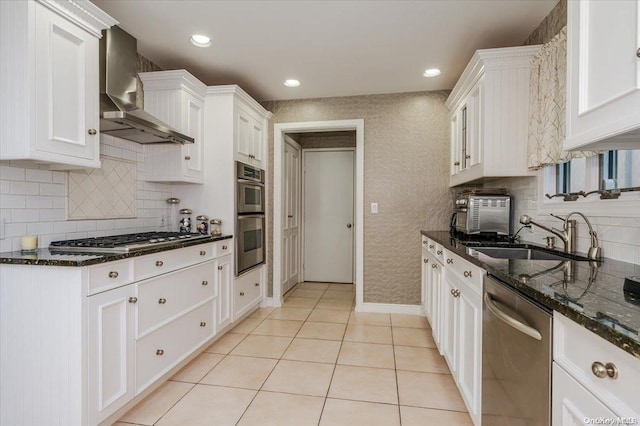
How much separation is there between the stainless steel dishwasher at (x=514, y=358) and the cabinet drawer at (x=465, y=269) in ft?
0.33

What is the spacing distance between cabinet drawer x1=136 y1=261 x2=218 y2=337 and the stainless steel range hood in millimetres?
998

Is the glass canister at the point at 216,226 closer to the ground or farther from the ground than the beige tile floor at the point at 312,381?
farther from the ground

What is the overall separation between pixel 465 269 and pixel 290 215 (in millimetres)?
3017

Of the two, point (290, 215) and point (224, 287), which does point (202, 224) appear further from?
point (290, 215)

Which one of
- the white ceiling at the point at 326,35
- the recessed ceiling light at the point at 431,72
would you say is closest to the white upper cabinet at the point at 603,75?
the white ceiling at the point at 326,35

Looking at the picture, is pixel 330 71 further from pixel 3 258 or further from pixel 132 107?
pixel 3 258

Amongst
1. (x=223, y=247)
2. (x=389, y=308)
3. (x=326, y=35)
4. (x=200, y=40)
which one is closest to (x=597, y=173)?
(x=326, y=35)

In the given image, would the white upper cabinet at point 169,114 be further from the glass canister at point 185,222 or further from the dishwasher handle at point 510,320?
the dishwasher handle at point 510,320

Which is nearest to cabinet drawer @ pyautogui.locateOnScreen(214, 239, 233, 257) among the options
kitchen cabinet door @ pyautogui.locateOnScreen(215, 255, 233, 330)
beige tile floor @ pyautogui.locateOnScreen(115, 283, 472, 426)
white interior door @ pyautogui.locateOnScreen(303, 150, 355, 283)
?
kitchen cabinet door @ pyautogui.locateOnScreen(215, 255, 233, 330)

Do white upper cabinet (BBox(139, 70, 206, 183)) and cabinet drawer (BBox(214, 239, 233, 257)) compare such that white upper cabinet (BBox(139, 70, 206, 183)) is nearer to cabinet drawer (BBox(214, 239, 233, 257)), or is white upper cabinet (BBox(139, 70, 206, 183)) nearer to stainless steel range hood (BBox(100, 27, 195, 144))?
stainless steel range hood (BBox(100, 27, 195, 144))

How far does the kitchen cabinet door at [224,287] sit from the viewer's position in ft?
9.20

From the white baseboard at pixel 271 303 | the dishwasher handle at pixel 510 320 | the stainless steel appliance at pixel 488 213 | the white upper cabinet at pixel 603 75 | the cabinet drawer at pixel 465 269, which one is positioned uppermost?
the white upper cabinet at pixel 603 75

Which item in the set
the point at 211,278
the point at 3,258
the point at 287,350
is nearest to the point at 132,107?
the point at 3,258

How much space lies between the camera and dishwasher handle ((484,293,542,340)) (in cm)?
101
